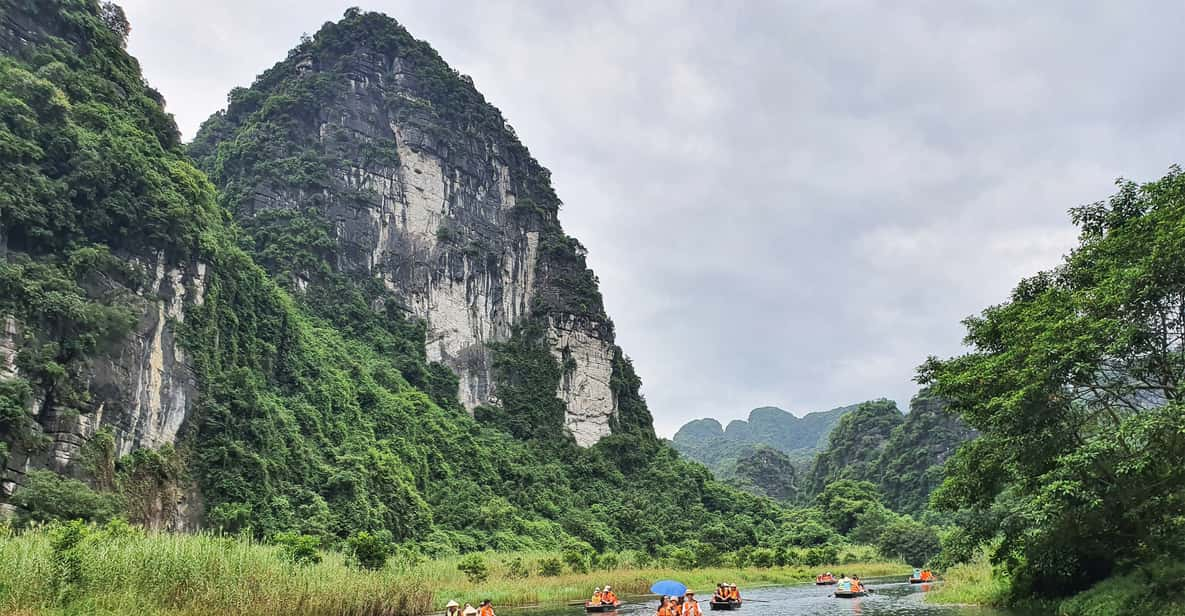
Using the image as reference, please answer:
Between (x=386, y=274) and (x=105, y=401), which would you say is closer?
(x=105, y=401)

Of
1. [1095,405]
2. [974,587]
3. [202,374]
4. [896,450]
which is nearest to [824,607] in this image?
[974,587]

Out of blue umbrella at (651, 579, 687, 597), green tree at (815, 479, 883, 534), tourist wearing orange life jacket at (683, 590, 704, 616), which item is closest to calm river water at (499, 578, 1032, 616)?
tourist wearing orange life jacket at (683, 590, 704, 616)

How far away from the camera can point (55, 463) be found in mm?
26172

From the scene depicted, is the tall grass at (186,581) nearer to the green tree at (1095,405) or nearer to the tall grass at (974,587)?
the green tree at (1095,405)

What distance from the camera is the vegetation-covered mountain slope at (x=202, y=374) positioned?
28.2 metres

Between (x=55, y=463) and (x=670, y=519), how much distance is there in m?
47.9

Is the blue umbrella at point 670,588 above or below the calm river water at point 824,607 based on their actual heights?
above

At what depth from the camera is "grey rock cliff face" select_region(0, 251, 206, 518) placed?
26.1m

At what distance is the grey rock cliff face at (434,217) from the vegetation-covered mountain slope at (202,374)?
5018 mm

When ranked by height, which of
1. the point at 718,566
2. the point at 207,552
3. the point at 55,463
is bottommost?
the point at 718,566

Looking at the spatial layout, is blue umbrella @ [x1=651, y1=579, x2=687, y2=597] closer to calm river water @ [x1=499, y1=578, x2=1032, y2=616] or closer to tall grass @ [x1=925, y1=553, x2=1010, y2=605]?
calm river water @ [x1=499, y1=578, x2=1032, y2=616]

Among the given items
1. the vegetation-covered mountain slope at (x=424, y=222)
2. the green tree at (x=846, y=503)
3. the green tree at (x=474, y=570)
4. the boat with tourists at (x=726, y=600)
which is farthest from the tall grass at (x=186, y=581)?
the green tree at (x=846, y=503)

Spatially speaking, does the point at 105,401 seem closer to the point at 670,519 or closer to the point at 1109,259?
the point at 1109,259

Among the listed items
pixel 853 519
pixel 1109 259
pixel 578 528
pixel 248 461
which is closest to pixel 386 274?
pixel 578 528
